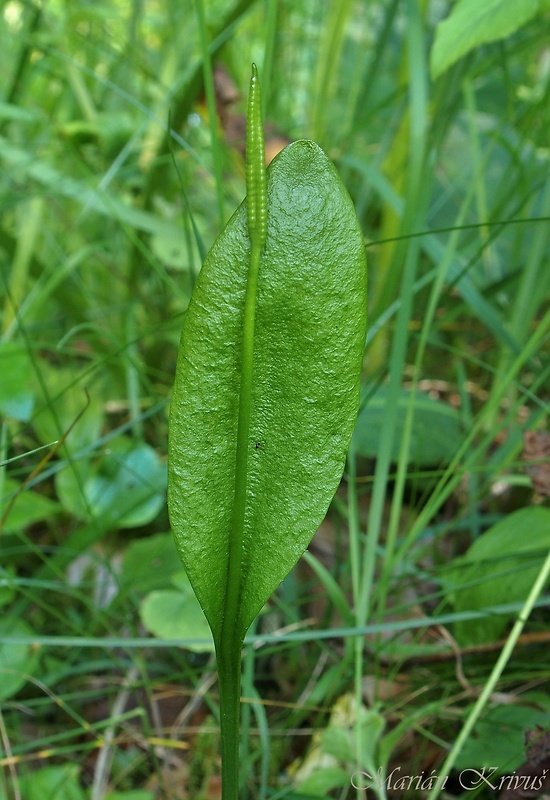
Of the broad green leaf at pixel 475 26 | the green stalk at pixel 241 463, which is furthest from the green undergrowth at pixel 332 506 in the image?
the green stalk at pixel 241 463

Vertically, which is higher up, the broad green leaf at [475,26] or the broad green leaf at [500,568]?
the broad green leaf at [475,26]

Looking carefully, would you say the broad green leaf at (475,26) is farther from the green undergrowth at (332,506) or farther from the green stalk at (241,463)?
the green stalk at (241,463)

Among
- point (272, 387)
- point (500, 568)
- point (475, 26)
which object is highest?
point (475, 26)

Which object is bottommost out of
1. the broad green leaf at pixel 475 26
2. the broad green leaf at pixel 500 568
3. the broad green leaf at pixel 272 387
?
the broad green leaf at pixel 500 568

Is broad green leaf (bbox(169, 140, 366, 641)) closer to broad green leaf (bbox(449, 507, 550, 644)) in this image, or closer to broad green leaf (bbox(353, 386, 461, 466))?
broad green leaf (bbox(449, 507, 550, 644))

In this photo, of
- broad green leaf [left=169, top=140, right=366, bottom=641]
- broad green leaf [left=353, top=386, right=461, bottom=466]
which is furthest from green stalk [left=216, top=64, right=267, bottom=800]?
broad green leaf [left=353, top=386, right=461, bottom=466]

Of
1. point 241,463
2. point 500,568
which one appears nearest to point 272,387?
point 241,463

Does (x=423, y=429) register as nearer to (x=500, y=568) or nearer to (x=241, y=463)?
(x=500, y=568)
